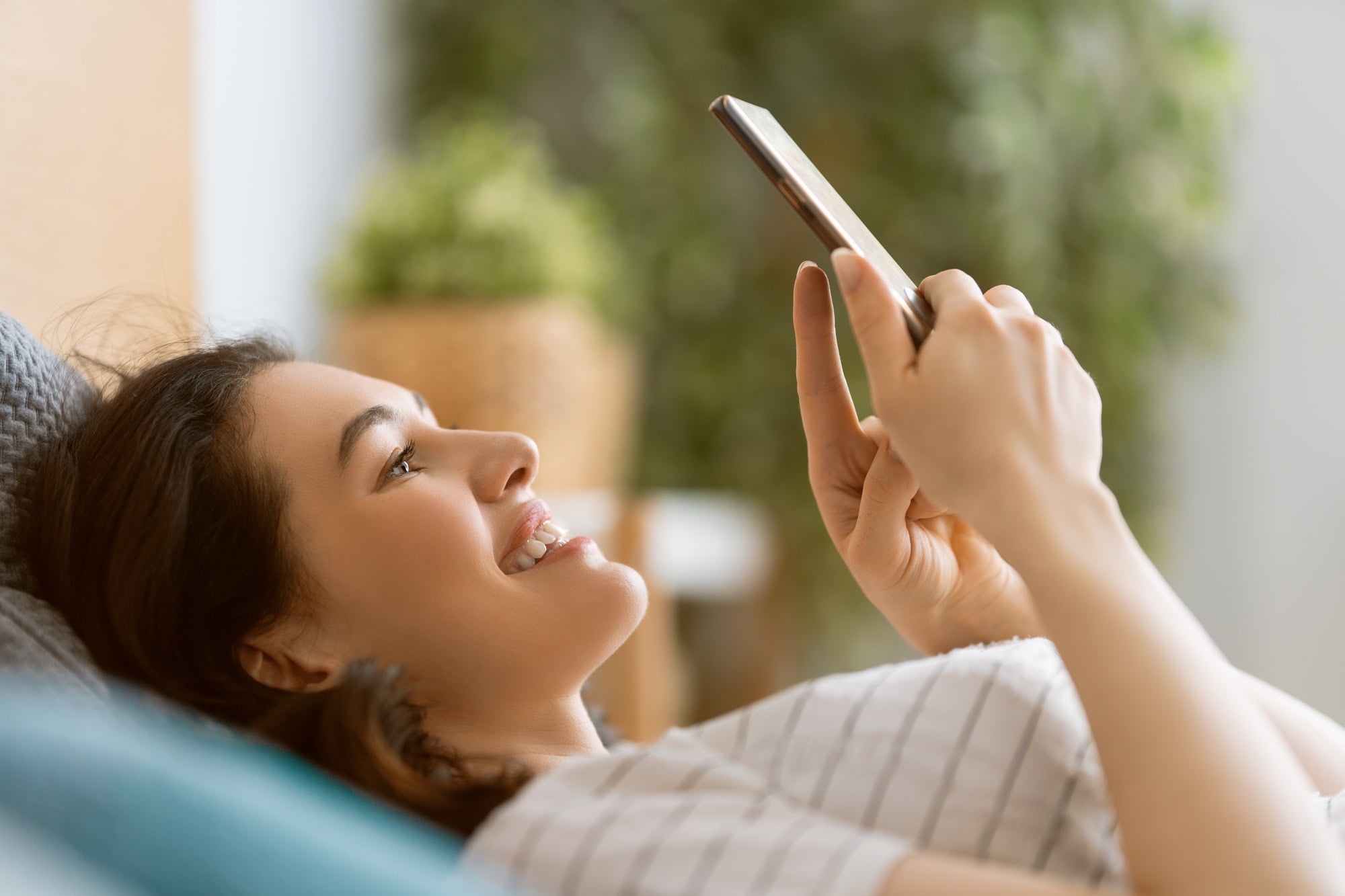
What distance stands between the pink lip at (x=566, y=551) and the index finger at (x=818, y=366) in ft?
0.59

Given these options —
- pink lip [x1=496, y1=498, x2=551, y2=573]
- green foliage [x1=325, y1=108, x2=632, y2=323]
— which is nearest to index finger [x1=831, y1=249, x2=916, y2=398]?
pink lip [x1=496, y1=498, x2=551, y2=573]

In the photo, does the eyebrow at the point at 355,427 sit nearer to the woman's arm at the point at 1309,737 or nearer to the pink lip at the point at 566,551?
the pink lip at the point at 566,551

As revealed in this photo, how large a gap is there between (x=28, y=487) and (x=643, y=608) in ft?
1.39

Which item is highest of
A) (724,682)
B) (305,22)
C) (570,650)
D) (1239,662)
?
(305,22)

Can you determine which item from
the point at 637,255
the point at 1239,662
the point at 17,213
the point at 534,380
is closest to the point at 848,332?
the point at 637,255

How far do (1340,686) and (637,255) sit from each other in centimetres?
175

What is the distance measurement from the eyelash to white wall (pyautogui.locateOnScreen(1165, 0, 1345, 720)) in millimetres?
2190

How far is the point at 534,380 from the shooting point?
1.80 metres

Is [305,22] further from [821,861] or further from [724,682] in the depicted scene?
[821,861]

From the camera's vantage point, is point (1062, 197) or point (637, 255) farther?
point (637, 255)

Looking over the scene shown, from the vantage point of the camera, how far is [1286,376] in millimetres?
2529

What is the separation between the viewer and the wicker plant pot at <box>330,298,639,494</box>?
1.79 meters

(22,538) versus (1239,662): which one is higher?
(22,538)

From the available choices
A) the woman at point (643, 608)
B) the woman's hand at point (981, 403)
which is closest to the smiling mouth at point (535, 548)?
the woman at point (643, 608)
